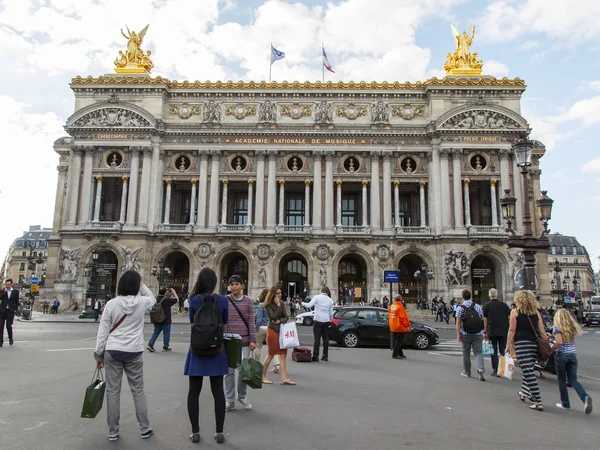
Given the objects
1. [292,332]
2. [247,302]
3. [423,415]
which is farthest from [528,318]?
[247,302]

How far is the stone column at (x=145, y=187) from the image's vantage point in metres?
41.8

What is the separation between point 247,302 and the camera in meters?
7.66

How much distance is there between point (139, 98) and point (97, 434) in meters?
42.2

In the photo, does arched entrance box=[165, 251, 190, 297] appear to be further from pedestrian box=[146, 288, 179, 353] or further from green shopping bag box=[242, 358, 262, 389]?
green shopping bag box=[242, 358, 262, 389]

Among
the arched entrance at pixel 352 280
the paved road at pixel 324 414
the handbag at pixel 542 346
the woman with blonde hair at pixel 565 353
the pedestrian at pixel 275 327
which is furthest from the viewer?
the arched entrance at pixel 352 280

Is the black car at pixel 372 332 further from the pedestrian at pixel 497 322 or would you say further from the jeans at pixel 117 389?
the jeans at pixel 117 389

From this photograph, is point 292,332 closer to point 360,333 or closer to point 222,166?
point 360,333

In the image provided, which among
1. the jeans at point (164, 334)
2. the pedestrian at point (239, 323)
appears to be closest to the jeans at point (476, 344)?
the pedestrian at point (239, 323)

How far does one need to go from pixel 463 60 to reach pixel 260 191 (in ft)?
76.8

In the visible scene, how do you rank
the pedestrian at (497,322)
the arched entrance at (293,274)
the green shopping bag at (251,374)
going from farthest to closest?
the arched entrance at (293,274), the pedestrian at (497,322), the green shopping bag at (251,374)

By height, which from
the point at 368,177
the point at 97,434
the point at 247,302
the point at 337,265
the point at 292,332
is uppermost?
the point at 368,177

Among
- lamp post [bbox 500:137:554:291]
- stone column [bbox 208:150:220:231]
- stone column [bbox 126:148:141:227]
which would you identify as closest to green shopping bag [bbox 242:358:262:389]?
lamp post [bbox 500:137:554:291]

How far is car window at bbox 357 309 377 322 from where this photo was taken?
725 inches

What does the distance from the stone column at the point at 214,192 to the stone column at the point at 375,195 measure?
46.4ft
